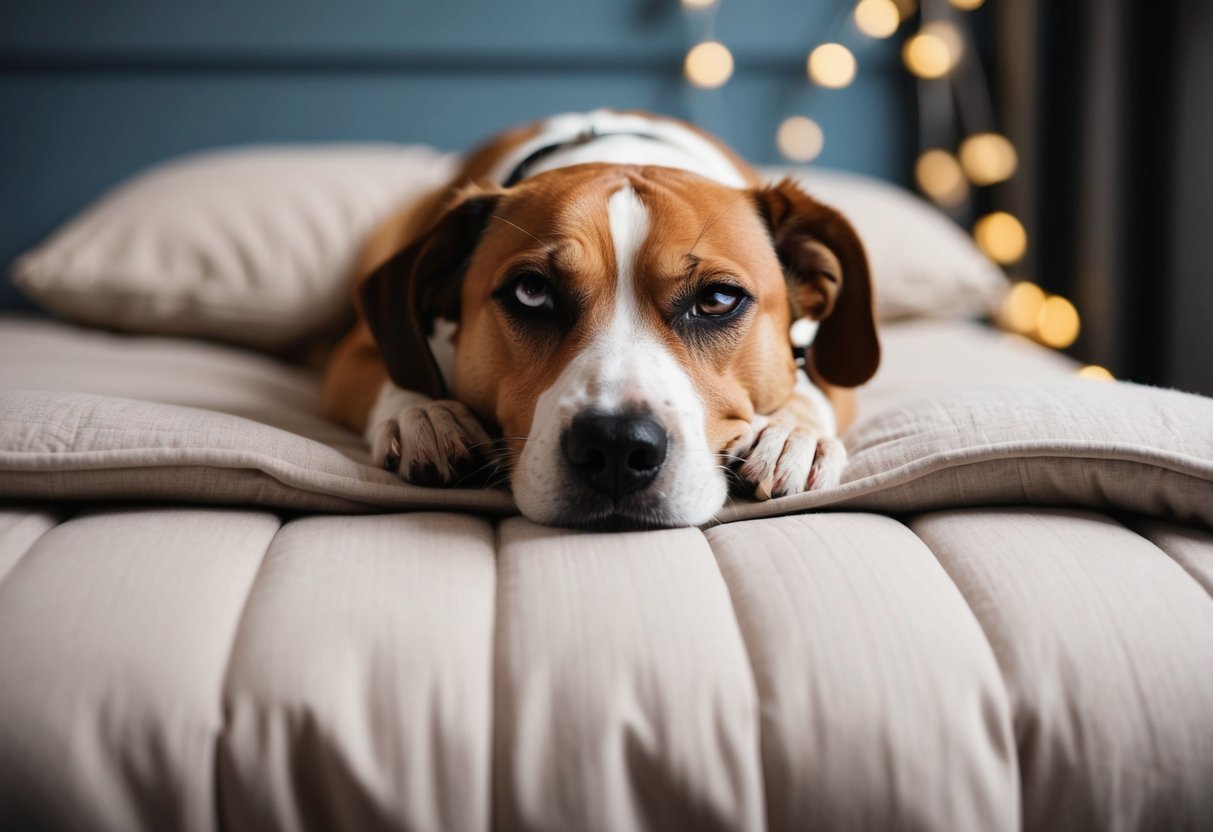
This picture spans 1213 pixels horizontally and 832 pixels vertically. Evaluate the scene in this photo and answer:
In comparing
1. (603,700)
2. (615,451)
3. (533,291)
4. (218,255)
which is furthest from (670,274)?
(218,255)

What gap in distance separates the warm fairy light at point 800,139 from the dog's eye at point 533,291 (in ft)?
6.87

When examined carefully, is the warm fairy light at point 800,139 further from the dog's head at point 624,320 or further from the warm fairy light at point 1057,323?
the dog's head at point 624,320

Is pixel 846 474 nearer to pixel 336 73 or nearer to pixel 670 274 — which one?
pixel 670 274

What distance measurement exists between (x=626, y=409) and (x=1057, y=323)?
240 cm

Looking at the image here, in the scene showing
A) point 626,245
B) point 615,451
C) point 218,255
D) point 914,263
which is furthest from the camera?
point 914,263

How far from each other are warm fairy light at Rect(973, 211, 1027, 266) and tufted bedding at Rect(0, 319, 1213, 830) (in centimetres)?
217

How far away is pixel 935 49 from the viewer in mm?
3029

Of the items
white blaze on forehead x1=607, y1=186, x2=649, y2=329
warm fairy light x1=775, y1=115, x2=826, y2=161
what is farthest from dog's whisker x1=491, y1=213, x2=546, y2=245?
warm fairy light x1=775, y1=115, x2=826, y2=161

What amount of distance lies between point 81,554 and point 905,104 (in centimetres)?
302

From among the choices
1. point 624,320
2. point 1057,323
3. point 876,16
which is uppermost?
point 876,16

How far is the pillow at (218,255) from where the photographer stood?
2299 mm

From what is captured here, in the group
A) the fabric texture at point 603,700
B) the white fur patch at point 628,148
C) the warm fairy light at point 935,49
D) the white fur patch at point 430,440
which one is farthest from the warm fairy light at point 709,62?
the fabric texture at point 603,700

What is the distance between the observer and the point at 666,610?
0.95 meters

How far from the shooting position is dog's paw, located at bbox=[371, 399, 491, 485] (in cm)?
129
